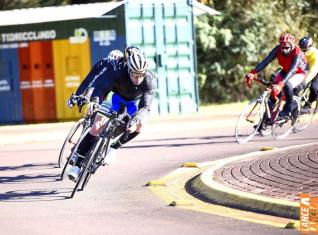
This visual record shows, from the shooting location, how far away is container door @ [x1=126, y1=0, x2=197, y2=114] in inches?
1003

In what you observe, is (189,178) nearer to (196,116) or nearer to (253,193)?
(253,193)

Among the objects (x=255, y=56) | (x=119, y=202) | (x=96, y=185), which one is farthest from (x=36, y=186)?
(x=255, y=56)

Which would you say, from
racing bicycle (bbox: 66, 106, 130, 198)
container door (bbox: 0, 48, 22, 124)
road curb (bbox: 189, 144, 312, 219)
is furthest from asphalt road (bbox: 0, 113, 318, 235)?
container door (bbox: 0, 48, 22, 124)

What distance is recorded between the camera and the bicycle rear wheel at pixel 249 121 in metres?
16.7

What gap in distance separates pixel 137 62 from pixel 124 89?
0.87 metres

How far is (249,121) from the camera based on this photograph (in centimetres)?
1684

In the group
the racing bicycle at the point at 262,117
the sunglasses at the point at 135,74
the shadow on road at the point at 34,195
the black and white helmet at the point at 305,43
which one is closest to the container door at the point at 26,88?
the black and white helmet at the point at 305,43

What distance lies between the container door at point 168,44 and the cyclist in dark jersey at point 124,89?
520 inches

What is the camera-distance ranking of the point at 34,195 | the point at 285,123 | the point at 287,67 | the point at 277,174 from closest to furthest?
the point at 277,174
the point at 34,195
the point at 287,67
the point at 285,123

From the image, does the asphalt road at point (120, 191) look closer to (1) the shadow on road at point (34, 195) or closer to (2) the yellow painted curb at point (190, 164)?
(1) the shadow on road at point (34, 195)

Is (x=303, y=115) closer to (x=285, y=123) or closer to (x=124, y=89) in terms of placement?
(x=285, y=123)

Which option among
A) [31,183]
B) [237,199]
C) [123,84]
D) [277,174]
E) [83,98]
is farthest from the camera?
[31,183]

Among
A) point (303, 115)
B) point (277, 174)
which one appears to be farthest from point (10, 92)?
point (277, 174)

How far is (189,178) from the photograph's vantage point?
1252 centimetres
